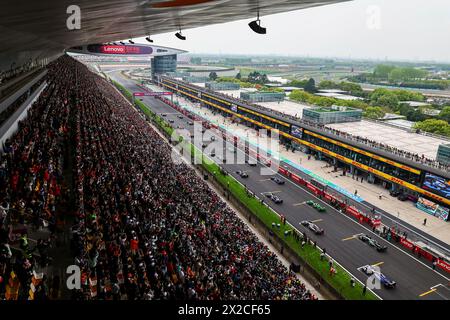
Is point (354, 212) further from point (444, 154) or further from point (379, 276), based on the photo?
point (444, 154)

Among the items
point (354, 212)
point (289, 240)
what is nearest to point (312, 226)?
point (289, 240)

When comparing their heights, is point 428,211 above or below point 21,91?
below

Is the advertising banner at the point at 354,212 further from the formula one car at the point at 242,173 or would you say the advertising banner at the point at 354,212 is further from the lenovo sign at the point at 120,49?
the lenovo sign at the point at 120,49

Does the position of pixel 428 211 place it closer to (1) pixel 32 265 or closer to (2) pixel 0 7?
(1) pixel 32 265

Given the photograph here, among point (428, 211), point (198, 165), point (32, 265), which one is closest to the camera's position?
point (32, 265)

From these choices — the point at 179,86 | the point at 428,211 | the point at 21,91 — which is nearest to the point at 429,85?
the point at 179,86

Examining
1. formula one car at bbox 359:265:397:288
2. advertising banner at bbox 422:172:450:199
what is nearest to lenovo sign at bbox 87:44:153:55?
advertising banner at bbox 422:172:450:199

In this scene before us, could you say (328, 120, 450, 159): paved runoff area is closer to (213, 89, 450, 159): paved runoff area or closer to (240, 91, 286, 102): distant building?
(213, 89, 450, 159): paved runoff area
